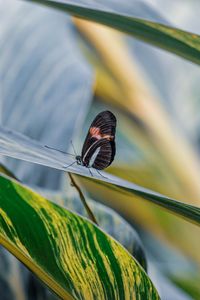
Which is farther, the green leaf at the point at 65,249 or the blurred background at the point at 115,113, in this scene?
the blurred background at the point at 115,113

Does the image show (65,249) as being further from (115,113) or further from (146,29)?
(115,113)

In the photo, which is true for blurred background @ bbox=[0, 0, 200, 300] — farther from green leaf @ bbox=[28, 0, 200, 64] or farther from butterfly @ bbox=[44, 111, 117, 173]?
green leaf @ bbox=[28, 0, 200, 64]

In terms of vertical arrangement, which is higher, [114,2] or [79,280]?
[114,2]

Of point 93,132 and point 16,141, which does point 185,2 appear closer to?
point 93,132

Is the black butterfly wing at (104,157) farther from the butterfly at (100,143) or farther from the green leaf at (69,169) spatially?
the green leaf at (69,169)

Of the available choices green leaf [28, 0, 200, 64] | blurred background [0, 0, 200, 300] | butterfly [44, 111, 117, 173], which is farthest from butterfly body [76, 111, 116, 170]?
blurred background [0, 0, 200, 300]

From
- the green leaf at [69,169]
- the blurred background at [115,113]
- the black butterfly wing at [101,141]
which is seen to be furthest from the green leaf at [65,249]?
the blurred background at [115,113]

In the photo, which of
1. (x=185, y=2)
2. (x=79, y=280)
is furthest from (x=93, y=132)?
(x=185, y=2)

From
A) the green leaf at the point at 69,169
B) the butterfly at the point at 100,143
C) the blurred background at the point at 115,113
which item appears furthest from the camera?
the blurred background at the point at 115,113
